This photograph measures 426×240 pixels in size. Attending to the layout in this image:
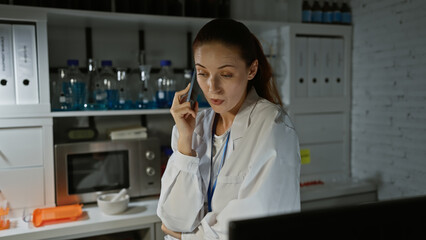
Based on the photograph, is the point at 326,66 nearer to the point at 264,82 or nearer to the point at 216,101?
the point at 264,82

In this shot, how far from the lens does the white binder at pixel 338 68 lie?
236 centimetres

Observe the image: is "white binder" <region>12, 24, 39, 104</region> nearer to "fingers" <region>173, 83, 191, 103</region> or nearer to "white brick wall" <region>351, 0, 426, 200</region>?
"fingers" <region>173, 83, 191, 103</region>

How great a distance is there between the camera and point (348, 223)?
1.47 ft

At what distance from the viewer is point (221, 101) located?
1165 mm

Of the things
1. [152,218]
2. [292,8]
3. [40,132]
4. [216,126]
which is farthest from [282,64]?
[40,132]

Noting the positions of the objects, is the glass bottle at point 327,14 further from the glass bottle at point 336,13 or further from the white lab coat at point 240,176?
the white lab coat at point 240,176

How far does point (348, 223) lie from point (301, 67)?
1922mm

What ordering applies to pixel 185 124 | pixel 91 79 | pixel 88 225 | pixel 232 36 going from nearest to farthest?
1. pixel 232 36
2. pixel 185 124
3. pixel 88 225
4. pixel 91 79

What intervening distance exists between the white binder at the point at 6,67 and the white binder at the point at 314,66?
171cm

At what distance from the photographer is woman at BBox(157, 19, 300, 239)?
41.4 inches

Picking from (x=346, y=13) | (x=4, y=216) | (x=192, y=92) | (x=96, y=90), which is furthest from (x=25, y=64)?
(x=346, y=13)

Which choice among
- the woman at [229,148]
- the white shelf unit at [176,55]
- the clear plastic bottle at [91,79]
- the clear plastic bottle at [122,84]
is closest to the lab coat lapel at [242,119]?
the woman at [229,148]

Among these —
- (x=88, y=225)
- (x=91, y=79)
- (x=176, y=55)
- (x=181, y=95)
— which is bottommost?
(x=88, y=225)

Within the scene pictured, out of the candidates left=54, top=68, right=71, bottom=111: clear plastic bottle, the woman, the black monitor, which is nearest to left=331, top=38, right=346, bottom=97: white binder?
the woman
